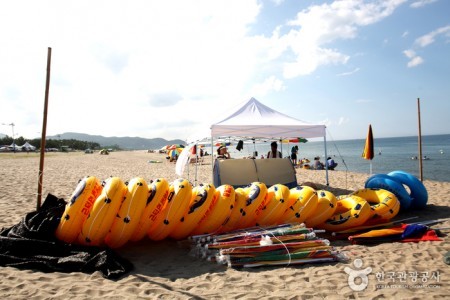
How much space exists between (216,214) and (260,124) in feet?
12.8

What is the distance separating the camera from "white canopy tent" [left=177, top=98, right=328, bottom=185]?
7906 millimetres

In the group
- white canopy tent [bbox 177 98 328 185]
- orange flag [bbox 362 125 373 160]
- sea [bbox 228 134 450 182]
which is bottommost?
sea [bbox 228 134 450 182]

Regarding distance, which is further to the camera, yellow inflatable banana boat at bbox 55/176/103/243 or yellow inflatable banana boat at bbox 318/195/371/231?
yellow inflatable banana boat at bbox 318/195/371/231

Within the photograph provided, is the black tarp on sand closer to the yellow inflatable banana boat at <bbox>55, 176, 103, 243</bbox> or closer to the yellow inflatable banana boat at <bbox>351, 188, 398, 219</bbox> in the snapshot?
the yellow inflatable banana boat at <bbox>55, 176, 103, 243</bbox>

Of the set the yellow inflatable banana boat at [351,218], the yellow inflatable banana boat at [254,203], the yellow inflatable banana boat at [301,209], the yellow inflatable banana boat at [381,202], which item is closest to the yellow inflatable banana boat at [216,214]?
the yellow inflatable banana boat at [254,203]

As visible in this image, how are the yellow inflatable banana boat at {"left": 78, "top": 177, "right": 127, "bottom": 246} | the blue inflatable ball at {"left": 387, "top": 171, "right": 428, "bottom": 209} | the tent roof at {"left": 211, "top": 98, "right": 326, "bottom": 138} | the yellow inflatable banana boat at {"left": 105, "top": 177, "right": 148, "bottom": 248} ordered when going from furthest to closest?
the tent roof at {"left": 211, "top": 98, "right": 326, "bottom": 138} < the blue inflatable ball at {"left": 387, "top": 171, "right": 428, "bottom": 209} < the yellow inflatable banana boat at {"left": 105, "top": 177, "right": 148, "bottom": 248} < the yellow inflatable banana boat at {"left": 78, "top": 177, "right": 127, "bottom": 246}

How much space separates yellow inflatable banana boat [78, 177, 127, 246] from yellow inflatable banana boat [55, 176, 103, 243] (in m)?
0.11

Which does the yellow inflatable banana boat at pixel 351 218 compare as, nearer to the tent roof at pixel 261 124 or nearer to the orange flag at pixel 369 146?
the tent roof at pixel 261 124

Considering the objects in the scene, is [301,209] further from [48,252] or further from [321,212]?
[48,252]

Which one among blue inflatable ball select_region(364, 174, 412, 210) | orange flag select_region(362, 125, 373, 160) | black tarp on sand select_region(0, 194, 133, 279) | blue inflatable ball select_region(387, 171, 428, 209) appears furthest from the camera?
orange flag select_region(362, 125, 373, 160)

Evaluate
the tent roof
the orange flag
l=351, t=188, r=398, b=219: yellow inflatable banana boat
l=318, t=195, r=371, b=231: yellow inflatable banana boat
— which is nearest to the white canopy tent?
the tent roof

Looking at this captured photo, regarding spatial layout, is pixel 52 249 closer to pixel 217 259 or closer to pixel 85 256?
pixel 85 256

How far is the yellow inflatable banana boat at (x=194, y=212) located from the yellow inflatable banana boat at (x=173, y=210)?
4.0 inches

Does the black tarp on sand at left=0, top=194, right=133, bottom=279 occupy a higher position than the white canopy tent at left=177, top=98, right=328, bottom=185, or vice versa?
the white canopy tent at left=177, top=98, right=328, bottom=185
